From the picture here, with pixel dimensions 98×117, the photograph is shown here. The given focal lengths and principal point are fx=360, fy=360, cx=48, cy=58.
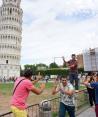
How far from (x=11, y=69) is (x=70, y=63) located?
134 meters

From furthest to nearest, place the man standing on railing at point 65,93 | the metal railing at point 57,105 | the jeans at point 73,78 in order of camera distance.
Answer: the jeans at point 73,78 < the metal railing at point 57,105 < the man standing on railing at point 65,93

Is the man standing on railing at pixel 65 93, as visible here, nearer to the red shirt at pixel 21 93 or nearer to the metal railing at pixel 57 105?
the metal railing at pixel 57 105

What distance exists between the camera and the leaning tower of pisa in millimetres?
153875

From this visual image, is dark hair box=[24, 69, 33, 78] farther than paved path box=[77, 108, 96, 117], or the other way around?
paved path box=[77, 108, 96, 117]

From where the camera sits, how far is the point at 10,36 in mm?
155625

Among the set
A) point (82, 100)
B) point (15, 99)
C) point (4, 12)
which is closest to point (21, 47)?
point (4, 12)

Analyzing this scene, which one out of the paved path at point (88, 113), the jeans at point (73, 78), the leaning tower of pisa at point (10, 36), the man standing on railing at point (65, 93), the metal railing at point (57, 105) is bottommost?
the paved path at point (88, 113)

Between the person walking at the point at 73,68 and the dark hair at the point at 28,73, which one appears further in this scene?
the person walking at the point at 73,68

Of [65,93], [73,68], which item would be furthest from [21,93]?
[73,68]

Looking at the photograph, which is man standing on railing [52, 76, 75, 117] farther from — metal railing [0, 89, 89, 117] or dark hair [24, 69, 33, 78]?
dark hair [24, 69, 33, 78]

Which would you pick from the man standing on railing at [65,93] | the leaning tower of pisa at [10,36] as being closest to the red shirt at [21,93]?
the man standing on railing at [65,93]

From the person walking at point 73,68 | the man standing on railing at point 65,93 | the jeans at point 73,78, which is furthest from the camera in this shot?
the jeans at point 73,78

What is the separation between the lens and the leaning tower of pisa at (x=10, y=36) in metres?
154

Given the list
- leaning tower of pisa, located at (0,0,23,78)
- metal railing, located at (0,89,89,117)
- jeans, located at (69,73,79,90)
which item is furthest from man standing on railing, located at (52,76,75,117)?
leaning tower of pisa, located at (0,0,23,78)
